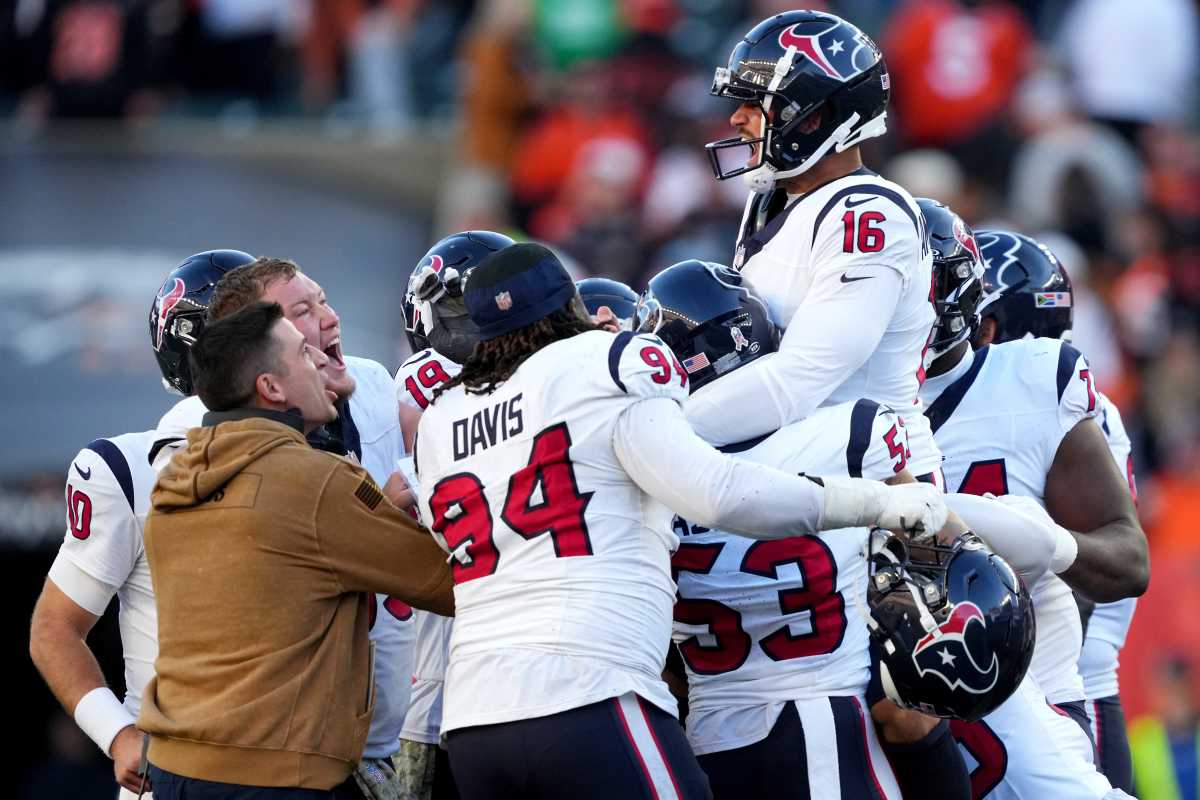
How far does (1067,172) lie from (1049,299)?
564 centimetres

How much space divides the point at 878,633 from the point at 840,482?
1.36ft

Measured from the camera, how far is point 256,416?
4988 millimetres

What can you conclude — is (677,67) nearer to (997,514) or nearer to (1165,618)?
(1165,618)

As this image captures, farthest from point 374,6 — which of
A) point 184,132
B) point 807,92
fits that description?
point 807,92

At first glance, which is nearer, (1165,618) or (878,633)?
(878,633)

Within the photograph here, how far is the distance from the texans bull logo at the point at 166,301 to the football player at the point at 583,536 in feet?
5.05

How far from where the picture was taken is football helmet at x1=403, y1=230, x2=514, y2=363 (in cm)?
595

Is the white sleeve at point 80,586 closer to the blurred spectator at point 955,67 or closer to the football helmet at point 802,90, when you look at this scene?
the football helmet at point 802,90

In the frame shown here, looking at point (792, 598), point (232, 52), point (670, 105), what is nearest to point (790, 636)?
point (792, 598)

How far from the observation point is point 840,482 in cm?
474

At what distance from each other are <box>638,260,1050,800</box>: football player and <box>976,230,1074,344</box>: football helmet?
5.16 feet

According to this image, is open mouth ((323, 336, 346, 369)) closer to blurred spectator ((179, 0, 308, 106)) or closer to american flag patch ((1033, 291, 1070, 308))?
american flag patch ((1033, 291, 1070, 308))

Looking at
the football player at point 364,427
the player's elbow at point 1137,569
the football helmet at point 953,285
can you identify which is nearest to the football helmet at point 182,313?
the football player at point 364,427

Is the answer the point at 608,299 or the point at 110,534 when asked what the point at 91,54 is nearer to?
the point at 608,299
